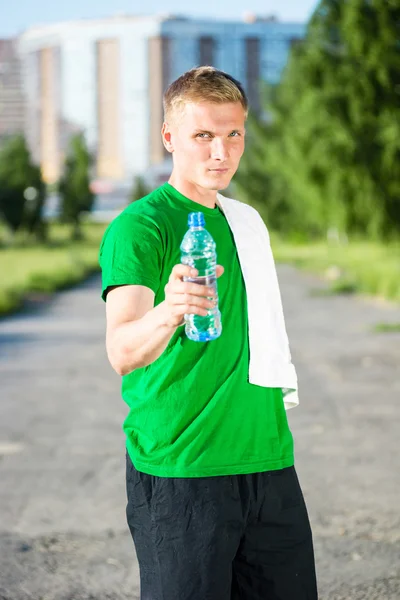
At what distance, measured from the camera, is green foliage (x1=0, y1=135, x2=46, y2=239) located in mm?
57969

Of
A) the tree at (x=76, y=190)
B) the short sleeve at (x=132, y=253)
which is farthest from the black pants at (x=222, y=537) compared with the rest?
the tree at (x=76, y=190)

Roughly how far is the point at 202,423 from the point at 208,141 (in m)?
0.67

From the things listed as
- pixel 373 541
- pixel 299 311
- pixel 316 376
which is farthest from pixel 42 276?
pixel 373 541

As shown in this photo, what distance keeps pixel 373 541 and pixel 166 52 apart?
504 ft

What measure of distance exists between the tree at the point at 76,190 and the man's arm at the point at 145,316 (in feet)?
225

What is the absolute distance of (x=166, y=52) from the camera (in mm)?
154375

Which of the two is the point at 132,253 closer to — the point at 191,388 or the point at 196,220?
the point at 196,220

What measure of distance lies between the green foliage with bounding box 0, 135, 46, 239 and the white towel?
55775mm

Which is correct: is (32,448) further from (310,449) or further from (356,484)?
(356,484)

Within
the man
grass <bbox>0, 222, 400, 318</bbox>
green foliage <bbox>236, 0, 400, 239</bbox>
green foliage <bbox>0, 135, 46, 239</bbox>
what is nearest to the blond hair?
the man

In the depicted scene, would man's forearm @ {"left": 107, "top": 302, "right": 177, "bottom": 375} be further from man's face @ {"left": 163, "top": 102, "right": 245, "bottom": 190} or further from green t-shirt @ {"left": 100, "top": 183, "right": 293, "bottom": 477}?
man's face @ {"left": 163, "top": 102, "right": 245, "bottom": 190}

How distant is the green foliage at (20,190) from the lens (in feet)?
190

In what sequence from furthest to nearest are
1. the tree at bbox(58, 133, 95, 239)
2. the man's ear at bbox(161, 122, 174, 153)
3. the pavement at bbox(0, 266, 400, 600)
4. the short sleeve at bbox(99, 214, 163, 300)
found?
the tree at bbox(58, 133, 95, 239) → the pavement at bbox(0, 266, 400, 600) → the man's ear at bbox(161, 122, 174, 153) → the short sleeve at bbox(99, 214, 163, 300)

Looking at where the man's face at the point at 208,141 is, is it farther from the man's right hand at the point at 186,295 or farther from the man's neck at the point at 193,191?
the man's right hand at the point at 186,295
